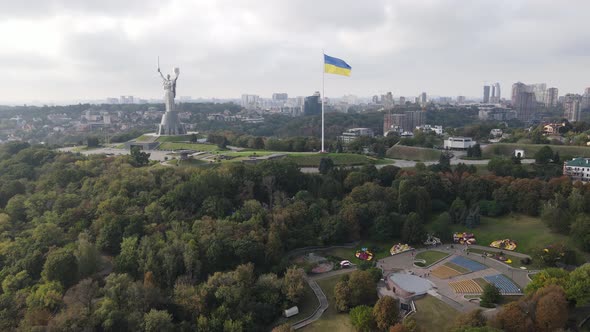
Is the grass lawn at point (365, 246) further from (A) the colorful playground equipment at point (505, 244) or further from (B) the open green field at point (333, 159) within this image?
(B) the open green field at point (333, 159)

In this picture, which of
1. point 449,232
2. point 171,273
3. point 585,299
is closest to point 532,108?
point 449,232

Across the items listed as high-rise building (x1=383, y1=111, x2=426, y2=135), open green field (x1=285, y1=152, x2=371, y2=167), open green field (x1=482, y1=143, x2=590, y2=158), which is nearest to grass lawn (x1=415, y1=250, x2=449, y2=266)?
open green field (x1=285, y1=152, x2=371, y2=167)

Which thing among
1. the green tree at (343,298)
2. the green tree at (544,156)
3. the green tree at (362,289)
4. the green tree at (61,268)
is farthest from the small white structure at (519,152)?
the green tree at (61,268)

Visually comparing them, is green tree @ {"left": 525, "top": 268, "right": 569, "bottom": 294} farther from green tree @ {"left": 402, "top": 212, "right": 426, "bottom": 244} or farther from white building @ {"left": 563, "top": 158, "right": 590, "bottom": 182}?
white building @ {"left": 563, "top": 158, "right": 590, "bottom": 182}

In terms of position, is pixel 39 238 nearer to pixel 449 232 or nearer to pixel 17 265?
pixel 17 265

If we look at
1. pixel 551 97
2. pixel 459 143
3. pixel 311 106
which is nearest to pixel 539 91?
pixel 551 97

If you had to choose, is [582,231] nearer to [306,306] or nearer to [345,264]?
[345,264]
